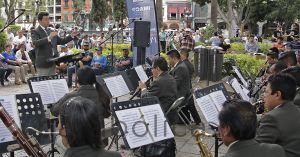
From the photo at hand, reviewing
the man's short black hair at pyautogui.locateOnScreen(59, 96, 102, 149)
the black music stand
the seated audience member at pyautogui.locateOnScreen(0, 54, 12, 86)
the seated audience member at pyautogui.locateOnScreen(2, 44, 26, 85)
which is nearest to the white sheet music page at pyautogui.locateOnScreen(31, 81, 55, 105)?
the black music stand

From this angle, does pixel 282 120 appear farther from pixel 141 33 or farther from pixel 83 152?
pixel 141 33

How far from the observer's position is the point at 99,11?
156 ft

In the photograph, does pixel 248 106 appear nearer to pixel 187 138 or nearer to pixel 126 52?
pixel 187 138

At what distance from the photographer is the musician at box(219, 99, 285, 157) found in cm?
252

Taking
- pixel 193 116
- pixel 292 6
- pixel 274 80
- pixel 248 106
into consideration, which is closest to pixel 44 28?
pixel 193 116

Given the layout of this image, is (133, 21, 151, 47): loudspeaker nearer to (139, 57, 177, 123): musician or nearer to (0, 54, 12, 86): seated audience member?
(139, 57, 177, 123): musician

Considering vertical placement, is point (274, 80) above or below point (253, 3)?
below

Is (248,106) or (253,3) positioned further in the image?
(253,3)

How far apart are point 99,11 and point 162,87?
42813 mm

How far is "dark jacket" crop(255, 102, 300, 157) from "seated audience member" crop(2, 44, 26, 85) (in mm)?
10164

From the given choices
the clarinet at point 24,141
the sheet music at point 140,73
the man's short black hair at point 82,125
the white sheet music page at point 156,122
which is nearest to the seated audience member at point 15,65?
the sheet music at point 140,73

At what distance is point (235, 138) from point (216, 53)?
→ 9223mm

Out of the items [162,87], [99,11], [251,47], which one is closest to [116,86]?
[162,87]

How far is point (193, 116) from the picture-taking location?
293 inches
